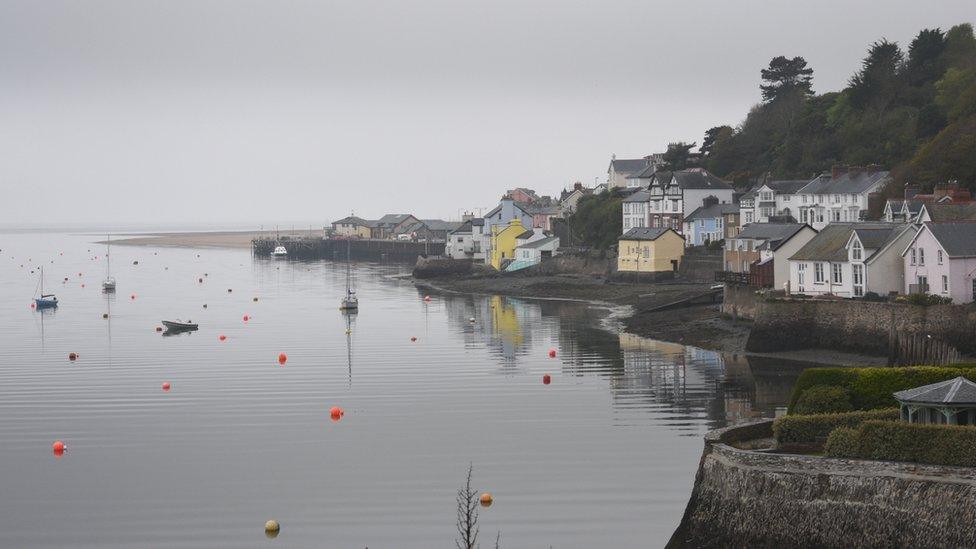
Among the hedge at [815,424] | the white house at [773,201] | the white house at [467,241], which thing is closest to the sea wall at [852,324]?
the hedge at [815,424]

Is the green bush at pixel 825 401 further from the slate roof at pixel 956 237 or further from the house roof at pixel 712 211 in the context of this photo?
the house roof at pixel 712 211

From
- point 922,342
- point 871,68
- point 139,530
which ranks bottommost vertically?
point 139,530

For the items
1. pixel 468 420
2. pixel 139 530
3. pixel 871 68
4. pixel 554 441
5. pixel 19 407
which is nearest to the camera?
pixel 139 530

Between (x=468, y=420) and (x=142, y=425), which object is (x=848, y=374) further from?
(x=142, y=425)

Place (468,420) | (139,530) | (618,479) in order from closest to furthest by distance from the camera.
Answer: (139,530), (618,479), (468,420)

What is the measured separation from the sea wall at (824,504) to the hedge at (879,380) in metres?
4.63

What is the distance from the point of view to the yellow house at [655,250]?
84.9 metres

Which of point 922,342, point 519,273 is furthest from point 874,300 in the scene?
point 519,273

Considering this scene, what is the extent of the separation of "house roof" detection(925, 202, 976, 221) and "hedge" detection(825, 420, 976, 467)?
3063 centimetres

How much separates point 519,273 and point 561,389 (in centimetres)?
5603

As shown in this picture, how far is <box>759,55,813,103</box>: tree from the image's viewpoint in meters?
121

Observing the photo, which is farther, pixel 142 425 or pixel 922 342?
pixel 922 342

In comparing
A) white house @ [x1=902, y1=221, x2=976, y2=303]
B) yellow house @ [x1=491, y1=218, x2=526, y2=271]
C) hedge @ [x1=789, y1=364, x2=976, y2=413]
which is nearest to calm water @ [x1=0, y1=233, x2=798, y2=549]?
hedge @ [x1=789, y1=364, x2=976, y2=413]

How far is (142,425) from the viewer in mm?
39812
